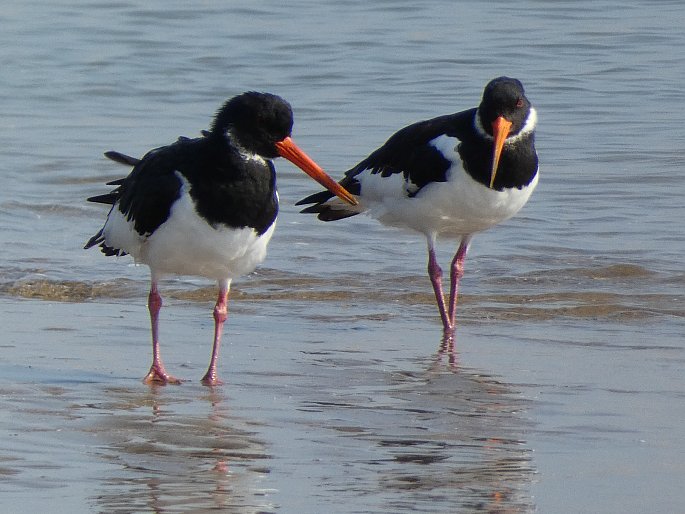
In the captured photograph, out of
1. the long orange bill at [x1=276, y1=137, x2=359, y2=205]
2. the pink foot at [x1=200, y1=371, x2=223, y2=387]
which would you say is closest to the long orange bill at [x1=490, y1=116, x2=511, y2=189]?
the long orange bill at [x1=276, y1=137, x2=359, y2=205]

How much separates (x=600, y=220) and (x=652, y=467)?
18.1 ft

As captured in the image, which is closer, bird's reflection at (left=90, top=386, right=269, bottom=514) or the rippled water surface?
bird's reflection at (left=90, top=386, right=269, bottom=514)

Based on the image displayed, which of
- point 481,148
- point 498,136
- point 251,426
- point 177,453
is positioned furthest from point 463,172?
point 177,453

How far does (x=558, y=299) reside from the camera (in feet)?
26.2

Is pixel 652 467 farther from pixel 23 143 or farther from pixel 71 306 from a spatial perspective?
pixel 23 143

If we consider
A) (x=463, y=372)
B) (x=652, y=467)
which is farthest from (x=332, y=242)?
(x=652, y=467)

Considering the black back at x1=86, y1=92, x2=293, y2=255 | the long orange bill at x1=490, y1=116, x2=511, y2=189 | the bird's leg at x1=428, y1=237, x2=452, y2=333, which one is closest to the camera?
the black back at x1=86, y1=92, x2=293, y2=255

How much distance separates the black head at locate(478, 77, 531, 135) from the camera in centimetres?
715

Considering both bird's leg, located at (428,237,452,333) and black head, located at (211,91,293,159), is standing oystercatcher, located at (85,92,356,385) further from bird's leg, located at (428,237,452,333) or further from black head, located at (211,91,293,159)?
bird's leg, located at (428,237,452,333)

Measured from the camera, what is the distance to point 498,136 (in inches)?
279

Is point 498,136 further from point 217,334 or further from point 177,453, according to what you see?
point 177,453

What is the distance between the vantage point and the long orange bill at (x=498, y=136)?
23.2 ft

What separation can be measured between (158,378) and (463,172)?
7.00ft

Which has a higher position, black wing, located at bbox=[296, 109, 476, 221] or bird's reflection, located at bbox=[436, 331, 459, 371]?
black wing, located at bbox=[296, 109, 476, 221]
